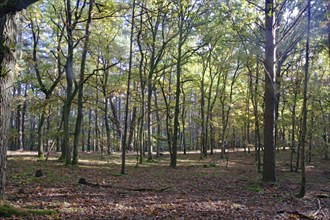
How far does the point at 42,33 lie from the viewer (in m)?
21.4

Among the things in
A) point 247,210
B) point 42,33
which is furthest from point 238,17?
point 42,33

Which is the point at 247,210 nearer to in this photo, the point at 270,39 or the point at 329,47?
the point at 270,39

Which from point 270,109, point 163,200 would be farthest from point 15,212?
point 270,109

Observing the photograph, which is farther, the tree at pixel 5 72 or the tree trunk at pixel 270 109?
the tree trunk at pixel 270 109

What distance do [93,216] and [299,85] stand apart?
14.2 metres

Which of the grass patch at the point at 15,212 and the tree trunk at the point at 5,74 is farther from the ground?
the tree trunk at the point at 5,74

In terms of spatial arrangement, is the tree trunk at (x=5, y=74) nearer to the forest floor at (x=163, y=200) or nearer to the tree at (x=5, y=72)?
the tree at (x=5, y=72)

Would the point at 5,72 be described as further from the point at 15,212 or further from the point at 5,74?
the point at 15,212

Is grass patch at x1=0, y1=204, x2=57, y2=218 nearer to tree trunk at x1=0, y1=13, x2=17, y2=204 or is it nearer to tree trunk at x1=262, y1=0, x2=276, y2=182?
tree trunk at x1=0, y1=13, x2=17, y2=204

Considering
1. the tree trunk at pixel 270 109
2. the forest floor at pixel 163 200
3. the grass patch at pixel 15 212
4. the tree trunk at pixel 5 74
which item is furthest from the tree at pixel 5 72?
the tree trunk at pixel 270 109

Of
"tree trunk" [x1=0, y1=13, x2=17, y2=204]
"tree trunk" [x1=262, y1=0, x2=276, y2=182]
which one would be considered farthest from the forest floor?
"tree trunk" [x1=0, y1=13, x2=17, y2=204]

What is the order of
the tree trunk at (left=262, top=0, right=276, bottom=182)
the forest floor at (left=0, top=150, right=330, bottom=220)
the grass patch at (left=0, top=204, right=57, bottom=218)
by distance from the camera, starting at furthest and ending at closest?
the tree trunk at (left=262, top=0, right=276, bottom=182) → the forest floor at (left=0, top=150, right=330, bottom=220) → the grass patch at (left=0, top=204, right=57, bottom=218)

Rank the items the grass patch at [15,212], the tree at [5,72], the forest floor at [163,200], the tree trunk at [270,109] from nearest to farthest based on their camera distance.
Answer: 1. the grass patch at [15,212]
2. the tree at [5,72]
3. the forest floor at [163,200]
4. the tree trunk at [270,109]

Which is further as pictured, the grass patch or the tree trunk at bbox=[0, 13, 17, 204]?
the tree trunk at bbox=[0, 13, 17, 204]
